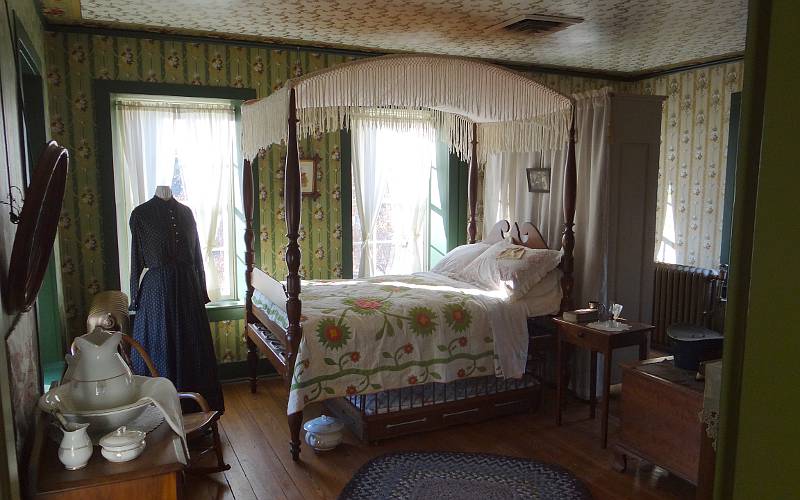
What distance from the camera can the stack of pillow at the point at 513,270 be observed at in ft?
12.6

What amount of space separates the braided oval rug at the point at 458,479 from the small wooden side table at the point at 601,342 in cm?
53

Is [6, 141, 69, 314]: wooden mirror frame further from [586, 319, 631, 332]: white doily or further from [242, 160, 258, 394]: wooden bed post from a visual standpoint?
[586, 319, 631, 332]: white doily

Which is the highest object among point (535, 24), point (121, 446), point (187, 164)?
point (535, 24)

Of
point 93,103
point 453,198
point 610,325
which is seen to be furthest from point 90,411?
point 453,198

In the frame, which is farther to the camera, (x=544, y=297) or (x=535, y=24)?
(x=544, y=297)

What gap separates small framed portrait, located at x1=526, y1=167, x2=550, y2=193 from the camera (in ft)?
14.5

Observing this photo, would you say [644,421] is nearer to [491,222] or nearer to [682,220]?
[491,222]

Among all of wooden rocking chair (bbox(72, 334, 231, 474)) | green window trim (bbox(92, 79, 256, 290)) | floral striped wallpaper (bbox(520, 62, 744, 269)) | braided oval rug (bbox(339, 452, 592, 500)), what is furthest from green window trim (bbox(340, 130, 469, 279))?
wooden rocking chair (bbox(72, 334, 231, 474))

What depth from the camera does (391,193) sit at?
17.4 ft

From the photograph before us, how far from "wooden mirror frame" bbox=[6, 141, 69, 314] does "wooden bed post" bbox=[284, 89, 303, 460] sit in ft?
4.98

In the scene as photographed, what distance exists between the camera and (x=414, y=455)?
333cm

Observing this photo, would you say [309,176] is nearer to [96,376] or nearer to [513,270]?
[513,270]

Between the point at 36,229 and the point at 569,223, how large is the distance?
3116 millimetres

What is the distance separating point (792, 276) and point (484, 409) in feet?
11.2
